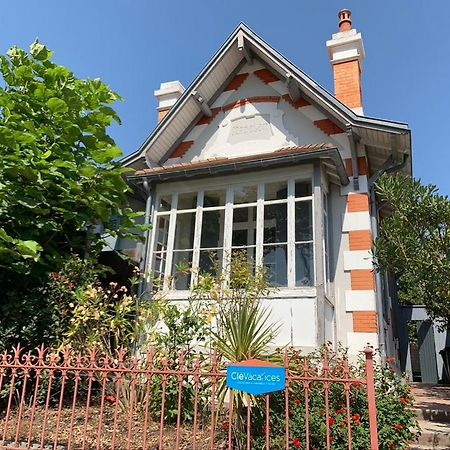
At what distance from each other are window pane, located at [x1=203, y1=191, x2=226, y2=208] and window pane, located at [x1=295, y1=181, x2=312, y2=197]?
1633mm

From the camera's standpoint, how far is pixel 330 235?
8594 mm

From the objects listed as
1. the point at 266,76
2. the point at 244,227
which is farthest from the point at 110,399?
the point at 266,76

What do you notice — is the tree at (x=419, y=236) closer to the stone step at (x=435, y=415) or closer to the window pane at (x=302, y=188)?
the stone step at (x=435, y=415)

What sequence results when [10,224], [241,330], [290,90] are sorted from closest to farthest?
1. [241,330]
2. [10,224]
3. [290,90]

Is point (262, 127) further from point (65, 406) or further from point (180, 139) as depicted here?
point (65, 406)

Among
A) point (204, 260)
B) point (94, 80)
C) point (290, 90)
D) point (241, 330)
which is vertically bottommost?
point (241, 330)

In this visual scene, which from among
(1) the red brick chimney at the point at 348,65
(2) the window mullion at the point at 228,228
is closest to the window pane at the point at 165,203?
(2) the window mullion at the point at 228,228

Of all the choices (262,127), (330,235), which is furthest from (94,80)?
(330,235)

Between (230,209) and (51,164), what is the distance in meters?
3.54

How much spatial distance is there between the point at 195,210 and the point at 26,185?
11.0 feet

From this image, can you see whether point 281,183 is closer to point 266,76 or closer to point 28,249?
point 266,76

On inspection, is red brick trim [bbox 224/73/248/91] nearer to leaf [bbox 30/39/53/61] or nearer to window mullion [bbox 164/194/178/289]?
window mullion [bbox 164/194/178/289]

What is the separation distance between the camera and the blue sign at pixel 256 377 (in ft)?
12.2

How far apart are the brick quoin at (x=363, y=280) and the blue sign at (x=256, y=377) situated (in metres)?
4.75
